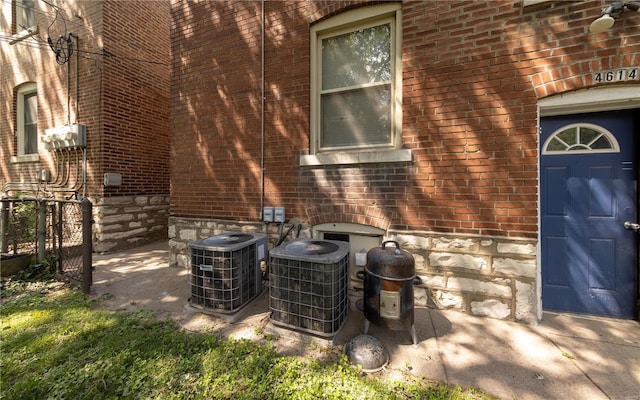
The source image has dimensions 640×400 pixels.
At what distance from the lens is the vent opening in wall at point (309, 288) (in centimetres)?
253

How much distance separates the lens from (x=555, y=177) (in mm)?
3176

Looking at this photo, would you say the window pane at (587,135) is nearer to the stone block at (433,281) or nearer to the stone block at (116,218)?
the stone block at (433,281)

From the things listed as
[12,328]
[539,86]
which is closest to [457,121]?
[539,86]

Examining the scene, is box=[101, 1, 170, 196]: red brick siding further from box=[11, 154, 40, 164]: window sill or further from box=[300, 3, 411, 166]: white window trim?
box=[300, 3, 411, 166]: white window trim

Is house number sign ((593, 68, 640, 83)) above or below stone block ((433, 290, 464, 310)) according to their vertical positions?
above

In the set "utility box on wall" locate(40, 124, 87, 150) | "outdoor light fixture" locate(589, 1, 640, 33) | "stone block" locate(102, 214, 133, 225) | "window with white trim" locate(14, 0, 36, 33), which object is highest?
"window with white trim" locate(14, 0, 36, 33)

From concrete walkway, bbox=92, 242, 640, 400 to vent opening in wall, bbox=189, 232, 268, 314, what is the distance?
0.15m

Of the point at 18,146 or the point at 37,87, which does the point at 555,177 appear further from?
the point at 18,146

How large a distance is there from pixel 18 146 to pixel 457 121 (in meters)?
11.3

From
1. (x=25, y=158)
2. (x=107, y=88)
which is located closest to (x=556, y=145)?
(x=107, y=88)

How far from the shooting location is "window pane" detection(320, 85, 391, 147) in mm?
3633

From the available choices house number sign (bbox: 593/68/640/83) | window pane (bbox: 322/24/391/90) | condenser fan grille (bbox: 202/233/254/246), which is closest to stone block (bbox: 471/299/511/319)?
house number sign (bbox: 593/68/640/83)

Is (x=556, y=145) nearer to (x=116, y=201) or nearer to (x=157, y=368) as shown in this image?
(x=157, y=368)

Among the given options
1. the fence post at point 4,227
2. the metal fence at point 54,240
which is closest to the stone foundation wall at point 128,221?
the metal fence at point 54,240
